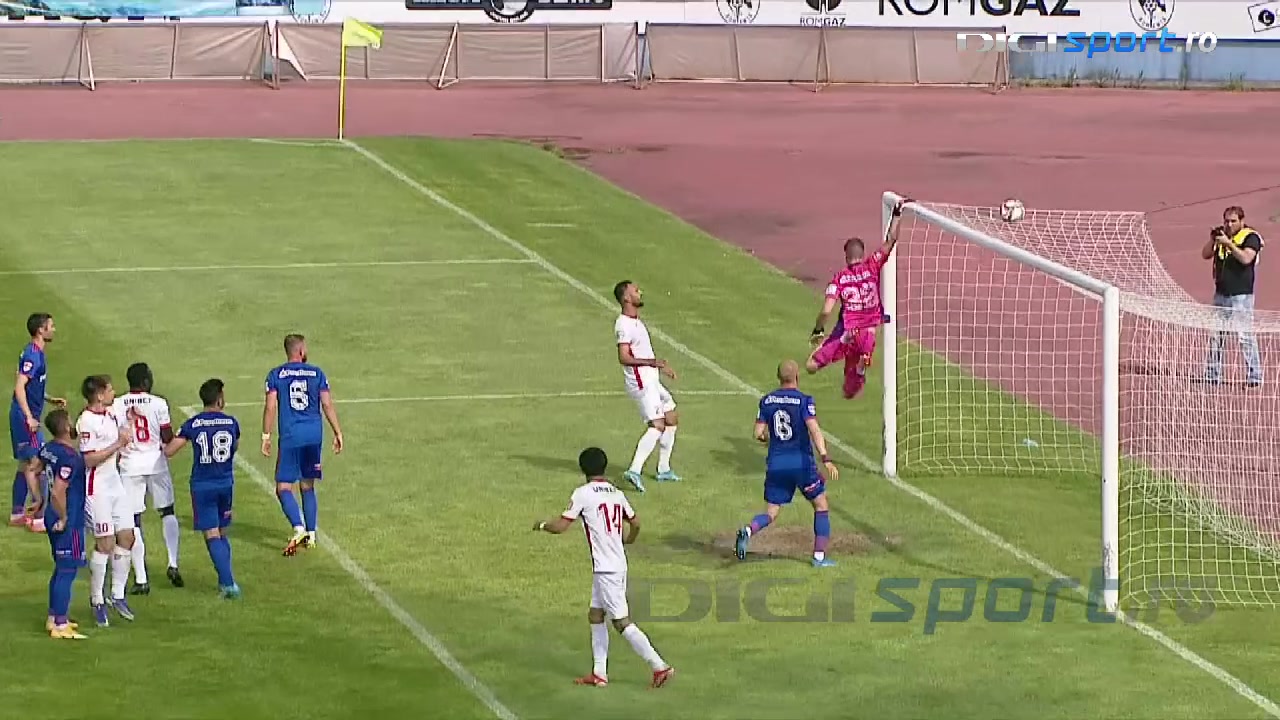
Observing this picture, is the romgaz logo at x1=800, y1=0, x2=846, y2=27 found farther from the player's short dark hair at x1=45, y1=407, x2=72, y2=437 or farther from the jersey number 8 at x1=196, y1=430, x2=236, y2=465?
the player's short dark hair at x1=45, y1=407, x2=72, y2=437

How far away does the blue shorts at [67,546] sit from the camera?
16047mm

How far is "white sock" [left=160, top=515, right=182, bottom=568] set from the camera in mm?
18000

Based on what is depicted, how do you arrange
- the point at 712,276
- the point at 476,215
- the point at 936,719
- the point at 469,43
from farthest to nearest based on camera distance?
the point at 469,43 → the point at 476,215 → the point at 712,276 → the point at 936,719

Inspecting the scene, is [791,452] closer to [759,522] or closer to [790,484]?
[790,484]

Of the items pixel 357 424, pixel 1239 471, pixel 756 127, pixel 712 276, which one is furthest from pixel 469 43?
pixel 1239 471

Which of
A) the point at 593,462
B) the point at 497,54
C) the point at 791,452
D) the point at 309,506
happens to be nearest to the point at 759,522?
the point at 791,452

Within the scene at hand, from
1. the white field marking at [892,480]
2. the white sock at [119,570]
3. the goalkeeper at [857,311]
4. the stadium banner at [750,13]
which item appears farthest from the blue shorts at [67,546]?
the stadium banner at [750,13]

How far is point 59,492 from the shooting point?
16016 mm

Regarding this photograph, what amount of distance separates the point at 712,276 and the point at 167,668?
17.5 meters

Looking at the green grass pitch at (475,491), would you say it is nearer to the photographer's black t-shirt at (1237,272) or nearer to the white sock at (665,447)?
the white sock at (665,447)

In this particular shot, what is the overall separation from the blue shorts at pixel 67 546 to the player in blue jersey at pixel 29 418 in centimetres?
337

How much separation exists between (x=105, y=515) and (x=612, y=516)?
14.4ft

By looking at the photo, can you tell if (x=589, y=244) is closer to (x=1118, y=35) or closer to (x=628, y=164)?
Answer: (x=628, y=164)

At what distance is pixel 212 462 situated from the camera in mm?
17188
